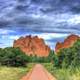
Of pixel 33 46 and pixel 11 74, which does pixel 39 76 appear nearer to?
pixel 11 74

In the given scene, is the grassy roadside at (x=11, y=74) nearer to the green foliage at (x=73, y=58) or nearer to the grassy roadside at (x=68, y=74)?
the grassy roadside at (x=68, y=74)

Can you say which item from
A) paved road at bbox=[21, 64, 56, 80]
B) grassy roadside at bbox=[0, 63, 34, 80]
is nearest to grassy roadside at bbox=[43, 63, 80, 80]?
paved road at bbox=[21, 64, 56, 80]

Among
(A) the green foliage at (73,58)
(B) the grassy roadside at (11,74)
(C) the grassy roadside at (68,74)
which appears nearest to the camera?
(C) the grassy roadside at (68,74)

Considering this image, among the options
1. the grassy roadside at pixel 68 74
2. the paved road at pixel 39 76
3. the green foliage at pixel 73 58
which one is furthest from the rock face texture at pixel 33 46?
the paved road at pixel 39 76

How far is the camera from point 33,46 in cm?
10556

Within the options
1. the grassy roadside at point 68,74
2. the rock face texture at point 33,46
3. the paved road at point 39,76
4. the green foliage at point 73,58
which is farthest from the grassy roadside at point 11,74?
the rock face texture at point 33,46

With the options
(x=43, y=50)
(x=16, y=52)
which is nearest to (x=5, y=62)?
(x=16, y=52)

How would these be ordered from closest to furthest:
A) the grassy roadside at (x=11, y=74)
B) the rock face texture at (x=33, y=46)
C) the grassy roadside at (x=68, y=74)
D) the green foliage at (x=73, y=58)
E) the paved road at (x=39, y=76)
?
the paved road at (x=39, y=76) < the grassy roadside at (x=68, y=74) < the grassy roadside at (x=11, y=74) < the green foliage at (x=73, y=58) < the rock face texture at (x=33, y=46)

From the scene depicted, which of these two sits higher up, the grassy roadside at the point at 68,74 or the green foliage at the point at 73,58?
the green foliage at the point at 73,58

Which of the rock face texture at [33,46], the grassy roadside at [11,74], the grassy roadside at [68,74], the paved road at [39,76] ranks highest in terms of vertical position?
the rock face texture at [33,46]

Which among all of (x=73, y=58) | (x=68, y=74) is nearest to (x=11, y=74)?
(x=68, y=74)

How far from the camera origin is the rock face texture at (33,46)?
9581 centimetres

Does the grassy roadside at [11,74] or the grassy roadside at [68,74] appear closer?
the grassy roadside at [68,74]

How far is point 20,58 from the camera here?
164 feet
